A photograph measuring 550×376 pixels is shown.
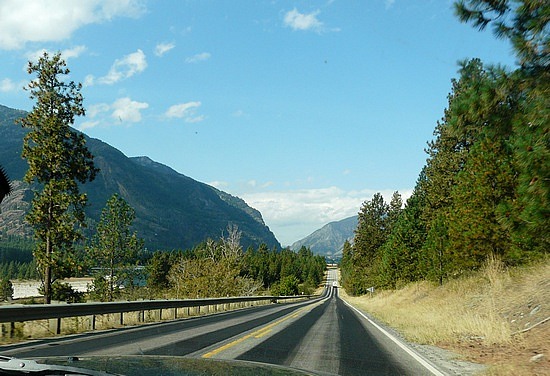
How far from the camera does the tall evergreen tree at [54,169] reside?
3369cm

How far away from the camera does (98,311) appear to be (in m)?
16.5

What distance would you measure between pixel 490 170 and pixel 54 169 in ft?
90.7

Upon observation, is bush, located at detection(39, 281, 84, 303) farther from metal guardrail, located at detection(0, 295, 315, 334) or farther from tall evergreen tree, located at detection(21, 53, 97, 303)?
metal guardrail, located at detection(0, 295, 315, 334)

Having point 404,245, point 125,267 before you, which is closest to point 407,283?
point 404,245

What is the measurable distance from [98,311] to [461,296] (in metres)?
20.0

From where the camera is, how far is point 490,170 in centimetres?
2703

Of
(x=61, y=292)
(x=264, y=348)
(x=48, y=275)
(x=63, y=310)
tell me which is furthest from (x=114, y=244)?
(x=264, y=348)

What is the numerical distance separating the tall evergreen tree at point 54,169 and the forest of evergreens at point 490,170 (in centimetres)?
2468

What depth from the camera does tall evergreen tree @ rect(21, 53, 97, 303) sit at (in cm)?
3369

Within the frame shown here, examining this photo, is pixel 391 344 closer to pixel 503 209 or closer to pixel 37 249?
pixel 503 209

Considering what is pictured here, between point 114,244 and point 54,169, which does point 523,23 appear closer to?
point 54,169

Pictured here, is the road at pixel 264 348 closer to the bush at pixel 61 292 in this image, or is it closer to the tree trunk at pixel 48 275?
the tree trunk at pixel 48 275

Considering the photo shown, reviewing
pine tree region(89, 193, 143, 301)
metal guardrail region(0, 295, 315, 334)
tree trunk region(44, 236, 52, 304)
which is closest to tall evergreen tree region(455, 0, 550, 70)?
metal guardrail region(0, 295, 315, 334)

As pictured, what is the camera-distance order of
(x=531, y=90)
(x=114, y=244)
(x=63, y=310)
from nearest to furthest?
(x=531, y=90), (x=63, y=310), (x=114, y=244)
